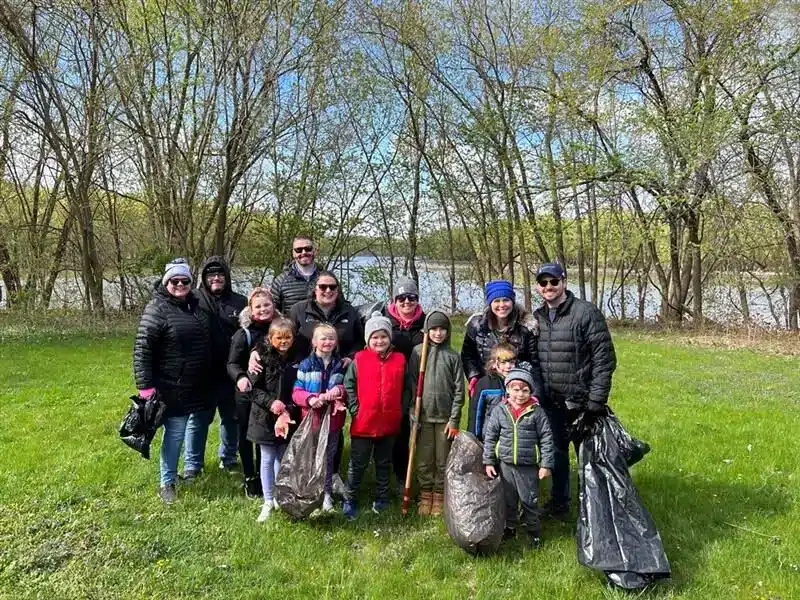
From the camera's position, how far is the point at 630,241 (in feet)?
66.3

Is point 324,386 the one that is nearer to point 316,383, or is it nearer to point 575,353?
point 316,383

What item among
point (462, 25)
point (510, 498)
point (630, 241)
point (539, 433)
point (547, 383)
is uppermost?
point (462, 25)

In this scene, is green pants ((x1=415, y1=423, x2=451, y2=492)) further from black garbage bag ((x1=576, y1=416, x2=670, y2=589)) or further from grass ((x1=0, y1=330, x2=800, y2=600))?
black garbage bag ((x1=576, y1=416, x2=670, y2=589))

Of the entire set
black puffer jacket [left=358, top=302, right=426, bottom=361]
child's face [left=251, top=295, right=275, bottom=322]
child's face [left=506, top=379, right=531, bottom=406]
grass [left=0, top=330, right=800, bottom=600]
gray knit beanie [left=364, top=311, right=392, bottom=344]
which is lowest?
grass [left=0, top=330, right=800, bottom=600]

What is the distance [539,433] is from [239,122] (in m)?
13.2

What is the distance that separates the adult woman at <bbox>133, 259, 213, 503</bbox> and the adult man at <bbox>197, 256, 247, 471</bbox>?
97 millimetres

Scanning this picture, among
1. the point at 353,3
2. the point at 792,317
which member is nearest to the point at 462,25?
the point at 353,3

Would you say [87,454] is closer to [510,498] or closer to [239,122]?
[510,498]

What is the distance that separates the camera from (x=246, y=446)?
14.1 feet

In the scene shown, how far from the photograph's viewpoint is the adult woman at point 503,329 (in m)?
3.83

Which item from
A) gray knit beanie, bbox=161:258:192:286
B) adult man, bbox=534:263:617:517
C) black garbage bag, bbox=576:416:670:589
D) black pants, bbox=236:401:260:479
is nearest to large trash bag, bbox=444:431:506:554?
black garbage bag, bbox=576:416:670:589

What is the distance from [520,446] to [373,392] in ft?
3.39

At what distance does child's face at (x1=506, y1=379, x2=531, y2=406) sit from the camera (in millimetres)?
3566

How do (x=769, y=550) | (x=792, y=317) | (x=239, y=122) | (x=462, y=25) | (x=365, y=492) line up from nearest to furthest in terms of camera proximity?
(x=769, y=550), (x=365, y=492), (x=239, y=122), (x=792, y=317), (x=462, y=25)
